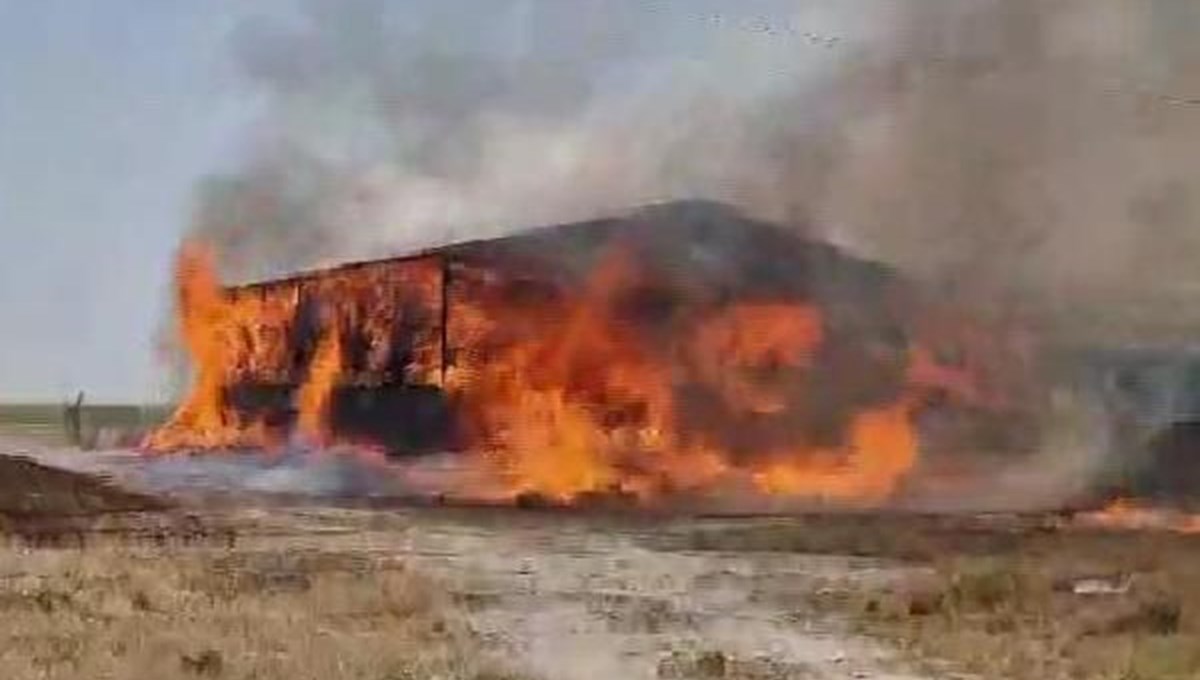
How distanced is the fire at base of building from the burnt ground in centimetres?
16

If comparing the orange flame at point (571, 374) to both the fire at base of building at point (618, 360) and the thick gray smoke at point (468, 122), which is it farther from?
the thick gray smoke at point (468, 122)

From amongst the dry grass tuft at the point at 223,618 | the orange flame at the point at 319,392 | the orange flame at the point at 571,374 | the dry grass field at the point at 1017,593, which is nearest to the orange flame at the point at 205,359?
the orange flame at the point at 571,374

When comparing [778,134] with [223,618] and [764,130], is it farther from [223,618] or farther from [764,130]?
[223,618]

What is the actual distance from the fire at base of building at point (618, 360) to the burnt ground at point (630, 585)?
0.54 feet

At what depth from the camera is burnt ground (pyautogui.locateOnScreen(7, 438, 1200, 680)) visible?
375cm

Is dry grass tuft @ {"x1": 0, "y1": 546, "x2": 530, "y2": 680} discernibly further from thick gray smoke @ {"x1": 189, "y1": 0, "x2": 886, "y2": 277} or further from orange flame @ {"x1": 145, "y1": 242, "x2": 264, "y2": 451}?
thick gray smoke @ {"x1": 189, "y1": 0, "x2": 886, "y2": 277}

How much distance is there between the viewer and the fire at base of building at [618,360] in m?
3.96

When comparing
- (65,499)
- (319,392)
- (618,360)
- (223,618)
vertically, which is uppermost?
(618,360)

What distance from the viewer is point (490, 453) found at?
399 centimetres

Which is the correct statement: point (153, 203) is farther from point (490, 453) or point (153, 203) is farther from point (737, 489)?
point (737, 489)

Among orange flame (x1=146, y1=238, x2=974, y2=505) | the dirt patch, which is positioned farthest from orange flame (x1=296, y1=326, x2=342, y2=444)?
the dirt patch

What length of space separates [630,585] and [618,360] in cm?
62

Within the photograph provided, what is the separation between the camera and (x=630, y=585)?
12.8 ft

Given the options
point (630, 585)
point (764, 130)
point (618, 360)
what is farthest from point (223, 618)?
point (764, 130)
